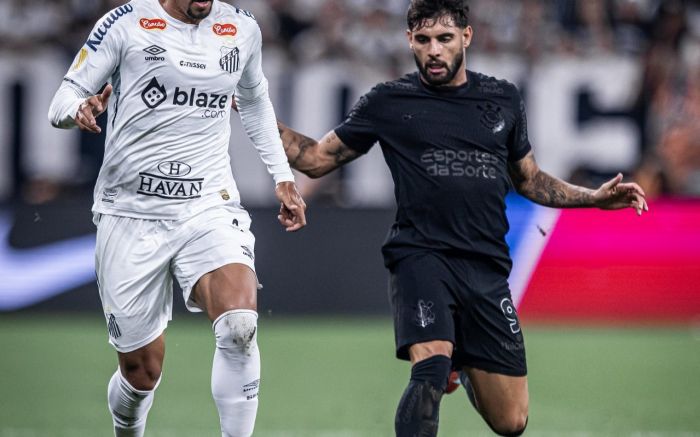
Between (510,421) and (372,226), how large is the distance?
233 inches

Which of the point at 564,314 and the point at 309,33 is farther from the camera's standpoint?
the point at 309,33

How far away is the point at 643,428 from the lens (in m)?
7.77

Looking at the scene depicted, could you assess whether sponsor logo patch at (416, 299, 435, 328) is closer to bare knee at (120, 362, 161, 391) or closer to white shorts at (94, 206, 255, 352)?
white shorts at (94, 206, 255, 352)

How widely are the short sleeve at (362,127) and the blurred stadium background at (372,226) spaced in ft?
8.21

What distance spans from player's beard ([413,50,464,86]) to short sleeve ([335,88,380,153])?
277mm

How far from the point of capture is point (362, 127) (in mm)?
6285

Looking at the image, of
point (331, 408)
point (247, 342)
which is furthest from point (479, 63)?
point (247, 342)

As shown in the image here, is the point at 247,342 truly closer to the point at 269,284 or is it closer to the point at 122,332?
the point at 122,332

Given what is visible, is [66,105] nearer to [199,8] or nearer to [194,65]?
[194,65]

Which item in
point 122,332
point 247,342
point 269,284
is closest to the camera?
point 247,342

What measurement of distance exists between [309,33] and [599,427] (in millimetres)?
6378

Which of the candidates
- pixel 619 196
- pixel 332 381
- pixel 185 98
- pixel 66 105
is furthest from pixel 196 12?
pixel 332 381

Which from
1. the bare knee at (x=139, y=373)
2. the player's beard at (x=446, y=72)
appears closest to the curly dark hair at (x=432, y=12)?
the player's beard at (x=446, y=72)

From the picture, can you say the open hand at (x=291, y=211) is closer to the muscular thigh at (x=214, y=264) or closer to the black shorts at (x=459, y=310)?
the muscular thigh at (x=214, y=264)
